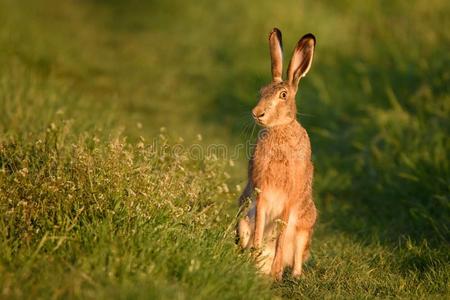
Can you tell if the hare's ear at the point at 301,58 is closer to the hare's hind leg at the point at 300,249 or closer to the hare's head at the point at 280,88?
the hare's head at the point at 280,88

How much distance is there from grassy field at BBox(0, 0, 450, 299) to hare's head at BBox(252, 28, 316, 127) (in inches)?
26.1

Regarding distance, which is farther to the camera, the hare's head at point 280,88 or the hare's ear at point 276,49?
the hare's ear at point 276,49

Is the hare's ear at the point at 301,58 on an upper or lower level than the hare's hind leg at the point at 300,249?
upper

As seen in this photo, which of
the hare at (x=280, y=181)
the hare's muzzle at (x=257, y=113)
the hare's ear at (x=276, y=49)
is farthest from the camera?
the hare's ear at (x=276, y=49)

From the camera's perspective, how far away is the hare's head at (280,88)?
5.32 m

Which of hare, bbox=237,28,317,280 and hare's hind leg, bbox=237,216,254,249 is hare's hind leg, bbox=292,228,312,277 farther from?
hare's hind leg, bbox=237,216,254,249

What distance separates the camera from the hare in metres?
→ 5.37

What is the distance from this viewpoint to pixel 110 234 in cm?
439

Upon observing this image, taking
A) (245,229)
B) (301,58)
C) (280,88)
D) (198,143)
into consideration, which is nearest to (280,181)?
(245,229)

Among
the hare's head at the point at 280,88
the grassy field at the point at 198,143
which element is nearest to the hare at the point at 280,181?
the hare's head at the point at 280,88

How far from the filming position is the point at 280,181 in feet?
17.6

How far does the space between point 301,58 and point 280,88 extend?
35 cm

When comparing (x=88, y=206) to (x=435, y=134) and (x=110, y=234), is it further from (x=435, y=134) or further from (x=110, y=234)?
(x=435, y=134)

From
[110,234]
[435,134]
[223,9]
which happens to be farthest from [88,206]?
[223,9]
